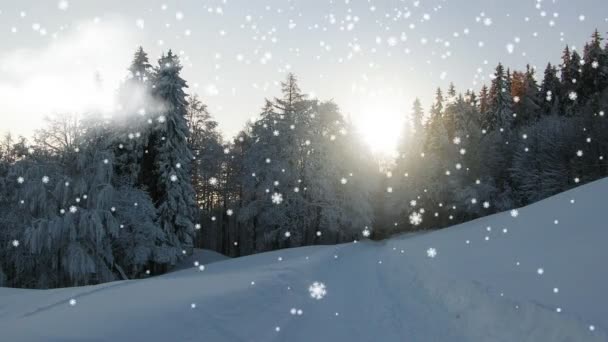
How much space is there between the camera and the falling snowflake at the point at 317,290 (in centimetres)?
1243

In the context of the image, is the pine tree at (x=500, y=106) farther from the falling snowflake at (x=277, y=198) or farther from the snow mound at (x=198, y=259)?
the snow mound at (x=198, y=259)

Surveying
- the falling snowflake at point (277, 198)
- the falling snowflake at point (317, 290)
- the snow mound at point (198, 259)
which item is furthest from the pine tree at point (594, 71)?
the falling snowflake at point (317, 290)

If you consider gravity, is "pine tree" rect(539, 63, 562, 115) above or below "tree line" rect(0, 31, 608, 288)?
above

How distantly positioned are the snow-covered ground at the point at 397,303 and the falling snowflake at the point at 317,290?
0.10 metres

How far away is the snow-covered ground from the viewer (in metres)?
6.81

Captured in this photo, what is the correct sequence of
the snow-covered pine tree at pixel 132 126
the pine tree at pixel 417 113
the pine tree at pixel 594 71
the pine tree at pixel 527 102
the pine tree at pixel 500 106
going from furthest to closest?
the pine tree at pixel 417 113 → the pine tree at pixel 527 102 → the pine tree at pixel 500 106 → the pine tree at pixel 594 71 → the snow-covered pine tree at pixel 132 126

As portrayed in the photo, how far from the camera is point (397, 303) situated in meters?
11.1

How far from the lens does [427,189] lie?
50.6 metres

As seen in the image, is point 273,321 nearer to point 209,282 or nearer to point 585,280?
point 209,282

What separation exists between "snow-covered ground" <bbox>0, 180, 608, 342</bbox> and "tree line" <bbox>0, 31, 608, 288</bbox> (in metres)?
9.97

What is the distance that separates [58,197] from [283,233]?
53.7 ft

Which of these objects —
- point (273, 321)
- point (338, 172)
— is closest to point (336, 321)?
point (273, 321)

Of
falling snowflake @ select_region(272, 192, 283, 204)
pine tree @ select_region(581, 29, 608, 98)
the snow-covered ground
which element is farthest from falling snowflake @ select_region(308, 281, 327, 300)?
pine tree @ select_region(581, 29, 608, 98)

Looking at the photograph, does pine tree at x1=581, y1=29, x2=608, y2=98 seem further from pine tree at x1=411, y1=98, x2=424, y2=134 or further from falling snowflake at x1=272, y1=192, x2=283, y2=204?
falling snowflake at x1=272, y1=192, x2=283, y2=204
